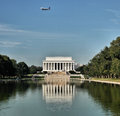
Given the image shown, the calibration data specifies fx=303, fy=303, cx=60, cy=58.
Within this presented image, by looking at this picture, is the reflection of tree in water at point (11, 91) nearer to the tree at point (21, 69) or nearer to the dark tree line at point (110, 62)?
the dark tree line at point (110, 62)

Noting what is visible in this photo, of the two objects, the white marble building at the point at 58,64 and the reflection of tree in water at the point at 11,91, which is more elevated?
the white marble building at the point at 58,64

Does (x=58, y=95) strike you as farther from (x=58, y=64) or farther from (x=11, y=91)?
(x=58, y=64)

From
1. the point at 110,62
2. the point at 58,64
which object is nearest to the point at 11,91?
the point at 110,62

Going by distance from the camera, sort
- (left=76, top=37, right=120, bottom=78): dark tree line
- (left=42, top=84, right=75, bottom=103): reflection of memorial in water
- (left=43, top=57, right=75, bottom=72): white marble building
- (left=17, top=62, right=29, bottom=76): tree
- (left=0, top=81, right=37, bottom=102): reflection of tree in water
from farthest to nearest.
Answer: (left=43, top=57, right=75, bottom=72): white marble building, (left=17, top=62, right=29, bottom=76): tree, (left=76, top=37, right=120, bottom=78): dark tree line, (left=0, top=81, right=37, bottom=102): reflection of tree in water, (left=42, top=84, right=75, bottom=103): reflection of memorial in water

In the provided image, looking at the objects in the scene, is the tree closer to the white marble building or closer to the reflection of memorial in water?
the white marble building

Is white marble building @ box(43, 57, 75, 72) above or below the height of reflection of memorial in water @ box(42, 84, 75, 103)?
above

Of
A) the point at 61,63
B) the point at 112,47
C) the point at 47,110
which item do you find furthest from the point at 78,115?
the point at 61,63

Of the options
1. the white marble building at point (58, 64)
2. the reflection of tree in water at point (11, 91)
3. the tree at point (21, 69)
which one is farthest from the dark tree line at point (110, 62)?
the white marble building at point (58, 64)

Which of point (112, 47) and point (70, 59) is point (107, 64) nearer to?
point (112, 47)

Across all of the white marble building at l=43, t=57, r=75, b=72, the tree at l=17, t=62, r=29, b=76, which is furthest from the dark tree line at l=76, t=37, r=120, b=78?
the white marble building at l=43, t=57, r=75, b=72
